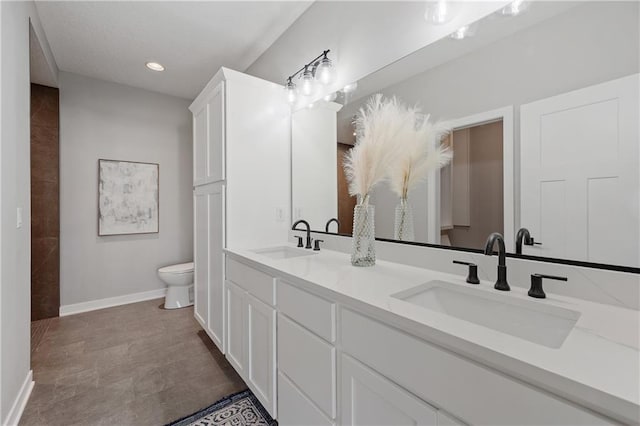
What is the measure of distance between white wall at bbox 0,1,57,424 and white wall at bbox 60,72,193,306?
154 cm

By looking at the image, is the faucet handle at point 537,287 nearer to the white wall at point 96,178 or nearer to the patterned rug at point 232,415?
the patterned rug at point 232,415

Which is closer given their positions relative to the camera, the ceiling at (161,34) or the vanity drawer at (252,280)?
the vanity drawer at (252,280)

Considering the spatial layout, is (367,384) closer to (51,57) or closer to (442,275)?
(442,275)

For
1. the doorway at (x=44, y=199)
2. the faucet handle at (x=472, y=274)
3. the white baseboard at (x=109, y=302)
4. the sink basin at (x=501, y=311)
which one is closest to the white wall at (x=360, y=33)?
the faucet handle at (x=472, y=274)

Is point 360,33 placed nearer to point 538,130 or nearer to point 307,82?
point 307,82

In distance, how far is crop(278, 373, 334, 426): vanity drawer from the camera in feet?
3.65

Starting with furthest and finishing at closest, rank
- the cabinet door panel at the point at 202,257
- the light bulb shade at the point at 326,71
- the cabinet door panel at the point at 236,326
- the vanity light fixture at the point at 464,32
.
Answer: the cabinet door panel at the point at 202,257 < the light bulb shade at the point at 326,71 < the cabinet door panel at the point at 236,326 < the vanity light fixture at the point at 464,32

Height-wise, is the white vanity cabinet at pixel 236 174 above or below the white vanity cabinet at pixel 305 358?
above

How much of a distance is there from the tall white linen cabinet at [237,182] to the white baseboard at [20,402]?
1.07 m

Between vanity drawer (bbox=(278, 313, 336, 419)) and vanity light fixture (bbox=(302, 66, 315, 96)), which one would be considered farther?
vanity light fixture (bbox=(302, 66, 315, 96))

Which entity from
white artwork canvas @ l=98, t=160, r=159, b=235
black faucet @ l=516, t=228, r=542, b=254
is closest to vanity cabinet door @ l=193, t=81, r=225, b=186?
white artwork canvas @ l=98, t=160, r=159, b=235

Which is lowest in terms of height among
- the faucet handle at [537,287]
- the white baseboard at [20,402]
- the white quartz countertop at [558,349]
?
the white baseboard at [20,402]

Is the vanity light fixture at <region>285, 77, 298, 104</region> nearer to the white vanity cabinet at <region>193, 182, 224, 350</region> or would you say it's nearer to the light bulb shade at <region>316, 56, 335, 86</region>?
the light bulb shade at <region>316, 56, 335, 86</region>

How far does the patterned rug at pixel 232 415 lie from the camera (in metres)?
1.53
